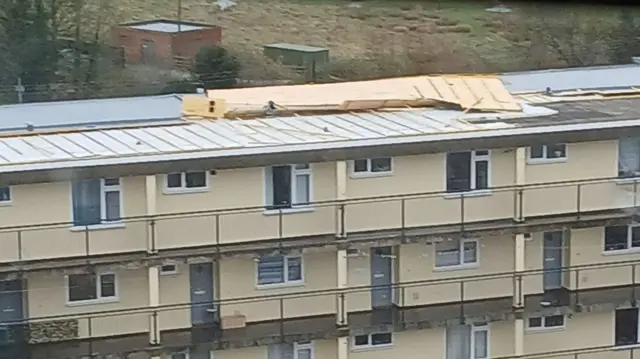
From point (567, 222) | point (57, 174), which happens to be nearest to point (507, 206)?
point (567, 222)

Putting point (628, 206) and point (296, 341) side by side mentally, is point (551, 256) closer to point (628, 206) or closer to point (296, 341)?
point (628, 206)

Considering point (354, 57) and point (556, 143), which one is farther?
point (354, 57)

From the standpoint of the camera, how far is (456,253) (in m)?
6.01

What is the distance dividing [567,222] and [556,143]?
0.32 meters

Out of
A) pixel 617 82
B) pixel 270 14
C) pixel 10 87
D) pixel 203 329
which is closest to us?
pixel 203 329

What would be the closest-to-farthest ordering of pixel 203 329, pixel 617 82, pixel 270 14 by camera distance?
pixel 203 329 → pixel 617 82 → pixel 270 14

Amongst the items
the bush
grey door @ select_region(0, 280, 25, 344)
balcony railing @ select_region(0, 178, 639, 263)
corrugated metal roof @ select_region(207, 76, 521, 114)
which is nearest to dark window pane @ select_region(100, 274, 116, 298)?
balcony railing @ select_region(0, 178, 639, 263)

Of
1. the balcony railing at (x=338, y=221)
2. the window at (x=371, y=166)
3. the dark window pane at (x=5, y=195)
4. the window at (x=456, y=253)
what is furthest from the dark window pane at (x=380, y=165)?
the dark window pane at (x=5, y=195)

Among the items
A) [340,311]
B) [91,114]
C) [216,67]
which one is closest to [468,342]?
[340,311]

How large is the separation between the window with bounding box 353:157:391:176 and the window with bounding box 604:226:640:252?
3.32ft

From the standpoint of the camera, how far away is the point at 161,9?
10.8 metres

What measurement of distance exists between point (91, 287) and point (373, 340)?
1155 mm

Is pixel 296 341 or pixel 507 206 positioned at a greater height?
pixel 507 206

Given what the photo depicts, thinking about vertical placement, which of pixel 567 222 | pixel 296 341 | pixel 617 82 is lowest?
pixel 296 341
